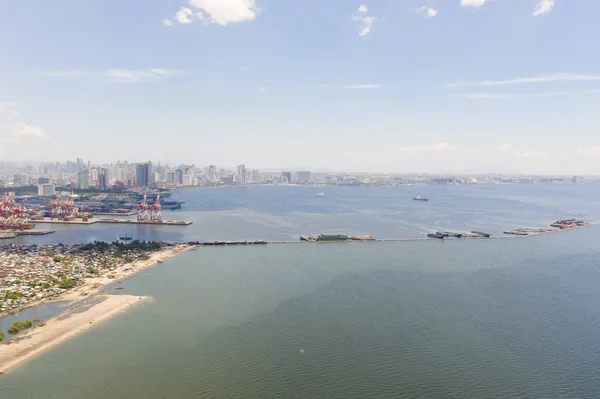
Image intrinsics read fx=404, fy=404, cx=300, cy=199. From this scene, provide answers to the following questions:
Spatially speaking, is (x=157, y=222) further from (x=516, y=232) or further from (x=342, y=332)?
(x=516, y=232)

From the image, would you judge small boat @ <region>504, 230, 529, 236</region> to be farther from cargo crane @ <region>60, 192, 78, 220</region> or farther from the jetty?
cargo crane @ <region>60, 192, 78, 220</region>

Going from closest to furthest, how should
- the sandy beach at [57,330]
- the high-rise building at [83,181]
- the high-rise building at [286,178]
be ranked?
the sandy beach at [57,330] → the high-rise building at [83,181] → the high-rise building at [286,178]

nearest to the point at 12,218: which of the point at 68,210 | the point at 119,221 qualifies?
the point at 68,210

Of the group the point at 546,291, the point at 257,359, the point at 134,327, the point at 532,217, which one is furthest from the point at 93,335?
the point at 532,217

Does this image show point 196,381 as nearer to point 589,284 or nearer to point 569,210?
point 589,284

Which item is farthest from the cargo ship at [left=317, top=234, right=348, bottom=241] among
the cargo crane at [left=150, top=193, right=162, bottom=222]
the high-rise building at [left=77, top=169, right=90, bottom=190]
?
the high-rise building at [left=77, top=169, right=90, bottom=190]

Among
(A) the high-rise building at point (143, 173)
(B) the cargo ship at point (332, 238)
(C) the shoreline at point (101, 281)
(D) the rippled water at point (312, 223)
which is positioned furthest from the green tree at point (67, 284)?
(A) the high-rise building at point (143, 173)

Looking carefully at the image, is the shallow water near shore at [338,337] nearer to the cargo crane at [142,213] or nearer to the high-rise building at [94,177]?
the cargo crane at [142,213]

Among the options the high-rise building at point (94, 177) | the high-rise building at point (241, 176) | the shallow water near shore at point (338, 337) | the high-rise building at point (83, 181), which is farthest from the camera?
the high-rise building at point (241, 176)
